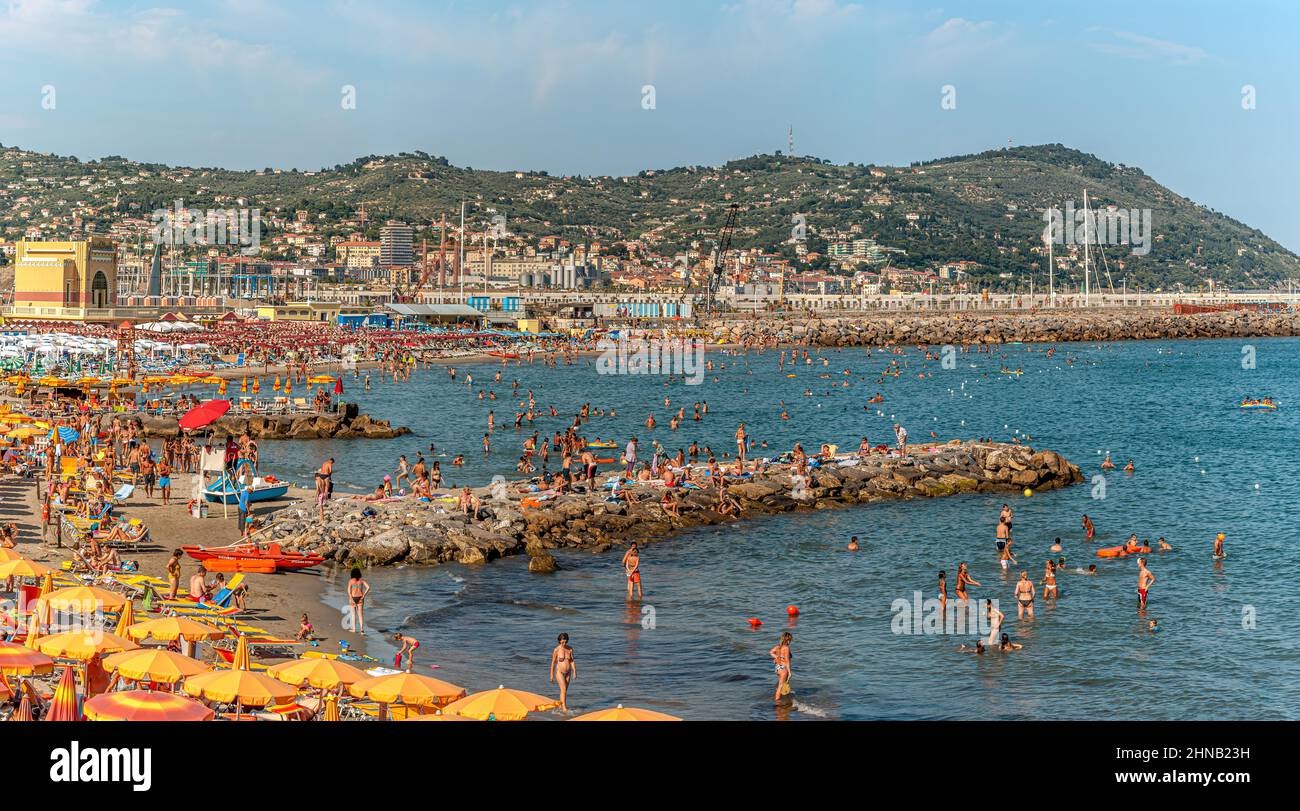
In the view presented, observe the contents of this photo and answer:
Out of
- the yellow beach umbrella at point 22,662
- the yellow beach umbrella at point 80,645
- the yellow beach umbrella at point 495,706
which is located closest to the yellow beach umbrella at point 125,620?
the yellow beach umbrella at point 80,645

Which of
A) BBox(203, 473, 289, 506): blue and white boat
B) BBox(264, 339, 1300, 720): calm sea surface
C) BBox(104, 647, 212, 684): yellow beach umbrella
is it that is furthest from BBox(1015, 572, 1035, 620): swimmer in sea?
BBox(203, 473, 289, 506): blue and white boat

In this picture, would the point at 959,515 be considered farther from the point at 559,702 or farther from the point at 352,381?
the point at 352,381

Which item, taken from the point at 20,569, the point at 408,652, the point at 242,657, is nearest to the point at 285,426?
the point at 20,569

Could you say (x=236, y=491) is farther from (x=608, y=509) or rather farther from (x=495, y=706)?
(x=495, y=706)

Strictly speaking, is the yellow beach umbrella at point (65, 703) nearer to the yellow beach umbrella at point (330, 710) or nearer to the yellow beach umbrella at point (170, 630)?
the yellow beach umbrella at point (330, 710)
